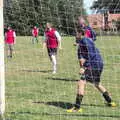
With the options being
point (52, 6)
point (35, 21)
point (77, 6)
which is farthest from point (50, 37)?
point (77, 6)

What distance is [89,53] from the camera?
8625mm

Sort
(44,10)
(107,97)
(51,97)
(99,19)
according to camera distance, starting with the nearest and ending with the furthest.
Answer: (99,19), (107,97), (51,97), (44,10)

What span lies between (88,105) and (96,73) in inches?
27.9

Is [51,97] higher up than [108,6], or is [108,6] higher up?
[108,6]

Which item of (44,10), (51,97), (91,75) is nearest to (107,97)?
(91,75)

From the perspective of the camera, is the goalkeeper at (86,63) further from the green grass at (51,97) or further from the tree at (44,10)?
the tree at (44,10)

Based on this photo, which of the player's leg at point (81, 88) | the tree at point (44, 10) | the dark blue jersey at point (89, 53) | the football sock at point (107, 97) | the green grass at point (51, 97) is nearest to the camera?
the green grass at point (51, 97)

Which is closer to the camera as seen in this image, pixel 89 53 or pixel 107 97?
pixel 89 53

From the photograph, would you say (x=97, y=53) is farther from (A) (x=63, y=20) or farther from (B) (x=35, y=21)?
(B) (x=35, y=21)

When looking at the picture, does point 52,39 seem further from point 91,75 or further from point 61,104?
point 91,75

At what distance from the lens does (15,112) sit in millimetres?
8281

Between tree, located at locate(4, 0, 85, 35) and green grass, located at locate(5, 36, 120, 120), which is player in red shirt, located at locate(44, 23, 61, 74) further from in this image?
tree, located at locate(4, 0, 85, 35)

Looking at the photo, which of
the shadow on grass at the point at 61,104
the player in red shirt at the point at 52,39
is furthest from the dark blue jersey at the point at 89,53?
the player in red shirt at the point at 52,39

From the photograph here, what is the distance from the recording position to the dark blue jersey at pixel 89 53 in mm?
8508
